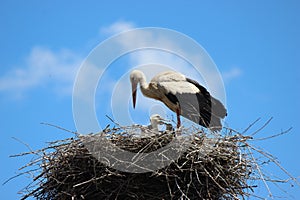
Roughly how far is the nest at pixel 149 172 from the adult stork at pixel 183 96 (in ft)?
4.46

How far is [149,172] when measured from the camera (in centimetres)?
496

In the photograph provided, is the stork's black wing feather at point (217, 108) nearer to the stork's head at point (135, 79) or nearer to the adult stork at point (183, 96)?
the adult stork at point (183, 96)

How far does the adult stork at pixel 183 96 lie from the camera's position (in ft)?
22.1

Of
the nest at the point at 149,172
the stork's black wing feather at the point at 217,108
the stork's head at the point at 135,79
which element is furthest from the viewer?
the stork's head at the point at 135,79

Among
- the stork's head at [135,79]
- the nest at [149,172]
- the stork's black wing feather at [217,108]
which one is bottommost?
the nest at [149,172]

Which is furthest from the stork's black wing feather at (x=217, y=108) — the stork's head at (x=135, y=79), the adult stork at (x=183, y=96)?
the stork's head at (x=135, y=79)

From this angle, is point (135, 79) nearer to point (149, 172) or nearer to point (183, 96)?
point (183, 96)

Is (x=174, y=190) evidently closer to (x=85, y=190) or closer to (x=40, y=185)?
(x=85, y=190)

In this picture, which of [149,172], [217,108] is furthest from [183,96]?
[149,172]

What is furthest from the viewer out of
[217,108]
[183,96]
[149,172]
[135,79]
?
[135,79]

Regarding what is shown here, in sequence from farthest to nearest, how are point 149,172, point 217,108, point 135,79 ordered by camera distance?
1. point 135,79
2. point 217,108
3. point 149,172

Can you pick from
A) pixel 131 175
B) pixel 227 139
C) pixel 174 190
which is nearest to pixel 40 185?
pixel 131 175

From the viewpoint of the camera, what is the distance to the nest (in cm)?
493

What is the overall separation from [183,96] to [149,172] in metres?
2.10
